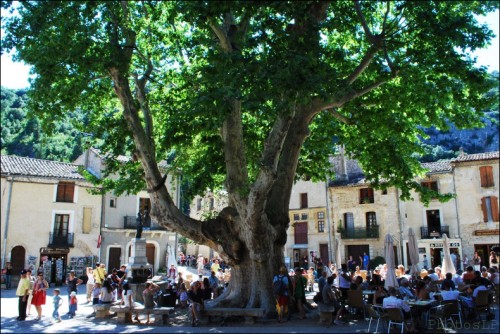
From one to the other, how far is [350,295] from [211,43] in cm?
797

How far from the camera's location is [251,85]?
35.2 ft

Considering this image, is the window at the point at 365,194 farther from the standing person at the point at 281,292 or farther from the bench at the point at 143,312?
the bench at the point at 143,312

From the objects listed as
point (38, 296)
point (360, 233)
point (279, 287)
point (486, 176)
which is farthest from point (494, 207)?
point (38, 296)

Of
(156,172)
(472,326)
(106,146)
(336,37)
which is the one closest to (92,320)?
(156,172)

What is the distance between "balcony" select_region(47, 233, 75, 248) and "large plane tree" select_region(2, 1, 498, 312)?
16457mm

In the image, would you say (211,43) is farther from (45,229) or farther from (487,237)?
(487,237)

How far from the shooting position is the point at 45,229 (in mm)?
30391

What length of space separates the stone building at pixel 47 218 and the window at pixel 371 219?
21322mm

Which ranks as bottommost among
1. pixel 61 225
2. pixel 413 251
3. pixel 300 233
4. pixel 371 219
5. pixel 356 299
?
pixel 356 299

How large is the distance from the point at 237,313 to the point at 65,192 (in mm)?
23310

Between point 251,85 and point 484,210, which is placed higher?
point 251,85

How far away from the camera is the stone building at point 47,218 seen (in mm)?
28625

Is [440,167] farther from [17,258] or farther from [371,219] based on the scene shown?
[17,258]

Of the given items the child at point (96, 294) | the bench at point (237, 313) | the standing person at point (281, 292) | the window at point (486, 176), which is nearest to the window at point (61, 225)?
the child at point (96, 294)
